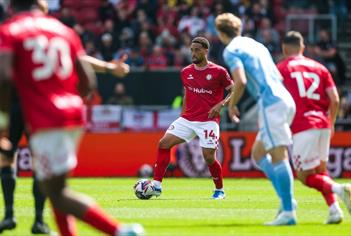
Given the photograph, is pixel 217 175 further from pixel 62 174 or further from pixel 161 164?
pixel 62 174

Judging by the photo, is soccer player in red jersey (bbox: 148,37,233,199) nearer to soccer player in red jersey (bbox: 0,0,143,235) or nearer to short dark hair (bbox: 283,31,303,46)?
short dark hair (bbox: 283,31,303,46)

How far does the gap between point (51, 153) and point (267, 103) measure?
3.71 m

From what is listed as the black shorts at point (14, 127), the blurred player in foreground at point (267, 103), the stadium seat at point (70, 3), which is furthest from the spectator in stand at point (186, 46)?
the black shorts at point (14, 127)

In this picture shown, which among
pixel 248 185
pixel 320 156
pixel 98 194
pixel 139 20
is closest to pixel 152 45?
pixel 139 20

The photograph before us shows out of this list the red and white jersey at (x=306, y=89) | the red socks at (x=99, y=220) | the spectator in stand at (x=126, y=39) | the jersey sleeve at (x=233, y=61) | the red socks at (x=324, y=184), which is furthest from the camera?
the spectator in stand at (x=126, y=39)

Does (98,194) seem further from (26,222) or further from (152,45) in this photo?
(152,45)

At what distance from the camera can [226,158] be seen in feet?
81.2

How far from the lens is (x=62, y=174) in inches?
335

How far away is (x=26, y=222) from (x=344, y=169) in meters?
13.6

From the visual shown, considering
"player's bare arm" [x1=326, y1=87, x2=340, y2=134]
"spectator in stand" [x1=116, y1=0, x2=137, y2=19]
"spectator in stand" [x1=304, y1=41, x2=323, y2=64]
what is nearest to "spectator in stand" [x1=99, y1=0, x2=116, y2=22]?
"spectator in stand" [x1=116, y1=0, x2=137, y2=19]

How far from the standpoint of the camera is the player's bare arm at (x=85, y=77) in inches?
361

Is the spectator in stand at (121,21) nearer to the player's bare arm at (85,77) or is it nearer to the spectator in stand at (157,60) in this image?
the spectator in stand at (157,60)

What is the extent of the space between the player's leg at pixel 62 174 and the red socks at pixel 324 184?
386 cm

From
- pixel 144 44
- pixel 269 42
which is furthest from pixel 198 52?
pixel 144 44
